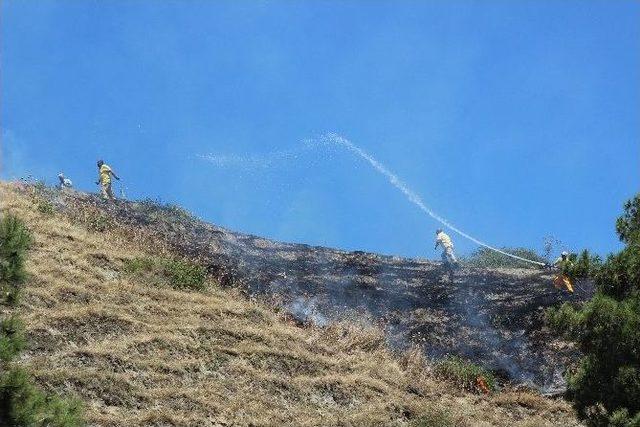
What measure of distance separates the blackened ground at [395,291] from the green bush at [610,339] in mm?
7452

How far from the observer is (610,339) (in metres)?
12.0

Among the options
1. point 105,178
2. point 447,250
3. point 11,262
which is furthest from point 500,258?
point 11,262

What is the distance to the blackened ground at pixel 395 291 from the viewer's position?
21359mm

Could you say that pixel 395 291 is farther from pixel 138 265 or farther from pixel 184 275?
pixel 138 265

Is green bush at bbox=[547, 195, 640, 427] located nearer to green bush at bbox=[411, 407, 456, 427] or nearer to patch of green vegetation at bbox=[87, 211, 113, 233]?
green bush at bbox=[411, 407, 456, 427]

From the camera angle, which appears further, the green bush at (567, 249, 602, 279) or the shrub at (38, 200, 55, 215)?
the shrub at (38, 200, 55, 215)

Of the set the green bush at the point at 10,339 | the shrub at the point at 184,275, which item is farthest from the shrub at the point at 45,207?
the green bush at the point at 10,339

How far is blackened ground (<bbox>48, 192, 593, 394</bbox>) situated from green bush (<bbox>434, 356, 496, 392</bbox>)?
0.74 m

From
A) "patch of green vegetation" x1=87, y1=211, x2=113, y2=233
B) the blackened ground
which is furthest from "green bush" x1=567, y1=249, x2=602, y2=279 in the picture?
"patch of green vegetation" x1=87, y1=211, x2=113, y2=233

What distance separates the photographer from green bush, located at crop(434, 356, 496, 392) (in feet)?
64.2

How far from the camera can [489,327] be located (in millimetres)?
22516

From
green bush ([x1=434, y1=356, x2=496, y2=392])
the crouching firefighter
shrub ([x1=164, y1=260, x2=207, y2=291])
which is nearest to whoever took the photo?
green bush ([x1=434, y1=356, x2=496, y2=392])

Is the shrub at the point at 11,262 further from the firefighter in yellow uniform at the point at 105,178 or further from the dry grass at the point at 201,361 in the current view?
the firefighter in yellow uniform at the point at 105,178

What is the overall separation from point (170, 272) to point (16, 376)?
39.4 ft
